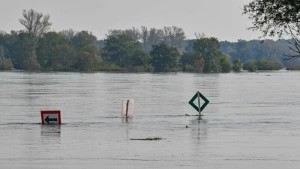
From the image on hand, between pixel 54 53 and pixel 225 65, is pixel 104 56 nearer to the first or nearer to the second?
pixel 54 53

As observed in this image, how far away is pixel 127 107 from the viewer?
3484cm

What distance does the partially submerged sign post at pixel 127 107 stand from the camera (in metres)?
34.5

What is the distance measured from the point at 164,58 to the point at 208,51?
9.86m

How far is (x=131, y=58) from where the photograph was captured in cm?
18962

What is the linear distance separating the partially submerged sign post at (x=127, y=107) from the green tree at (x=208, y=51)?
149448 mm

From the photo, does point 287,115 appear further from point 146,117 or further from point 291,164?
point 291,164

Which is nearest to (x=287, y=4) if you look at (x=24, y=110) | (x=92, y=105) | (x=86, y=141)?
(x=86, y=141)

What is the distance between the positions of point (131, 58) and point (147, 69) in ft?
15.1

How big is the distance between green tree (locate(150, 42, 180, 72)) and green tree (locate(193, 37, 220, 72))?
17.3 feet

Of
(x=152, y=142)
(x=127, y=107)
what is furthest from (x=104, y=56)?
(x=152, y=142)

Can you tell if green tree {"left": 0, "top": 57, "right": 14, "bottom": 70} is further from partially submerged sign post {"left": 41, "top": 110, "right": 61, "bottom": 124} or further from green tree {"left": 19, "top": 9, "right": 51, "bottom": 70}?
partially submerged sign post {"left": 41, "top": 110, "right": 61, "bottom": 124}

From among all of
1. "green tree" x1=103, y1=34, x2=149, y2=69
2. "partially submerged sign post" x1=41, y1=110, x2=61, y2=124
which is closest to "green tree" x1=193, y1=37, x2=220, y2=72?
"green tree" x1=103, y1=34, x2=149, y2=69

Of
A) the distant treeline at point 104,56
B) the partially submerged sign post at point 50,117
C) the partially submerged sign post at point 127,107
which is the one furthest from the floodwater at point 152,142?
the distant treeline at point 104,56

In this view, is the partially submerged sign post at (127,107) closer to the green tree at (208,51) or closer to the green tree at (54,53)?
the green tree at (54,53)
